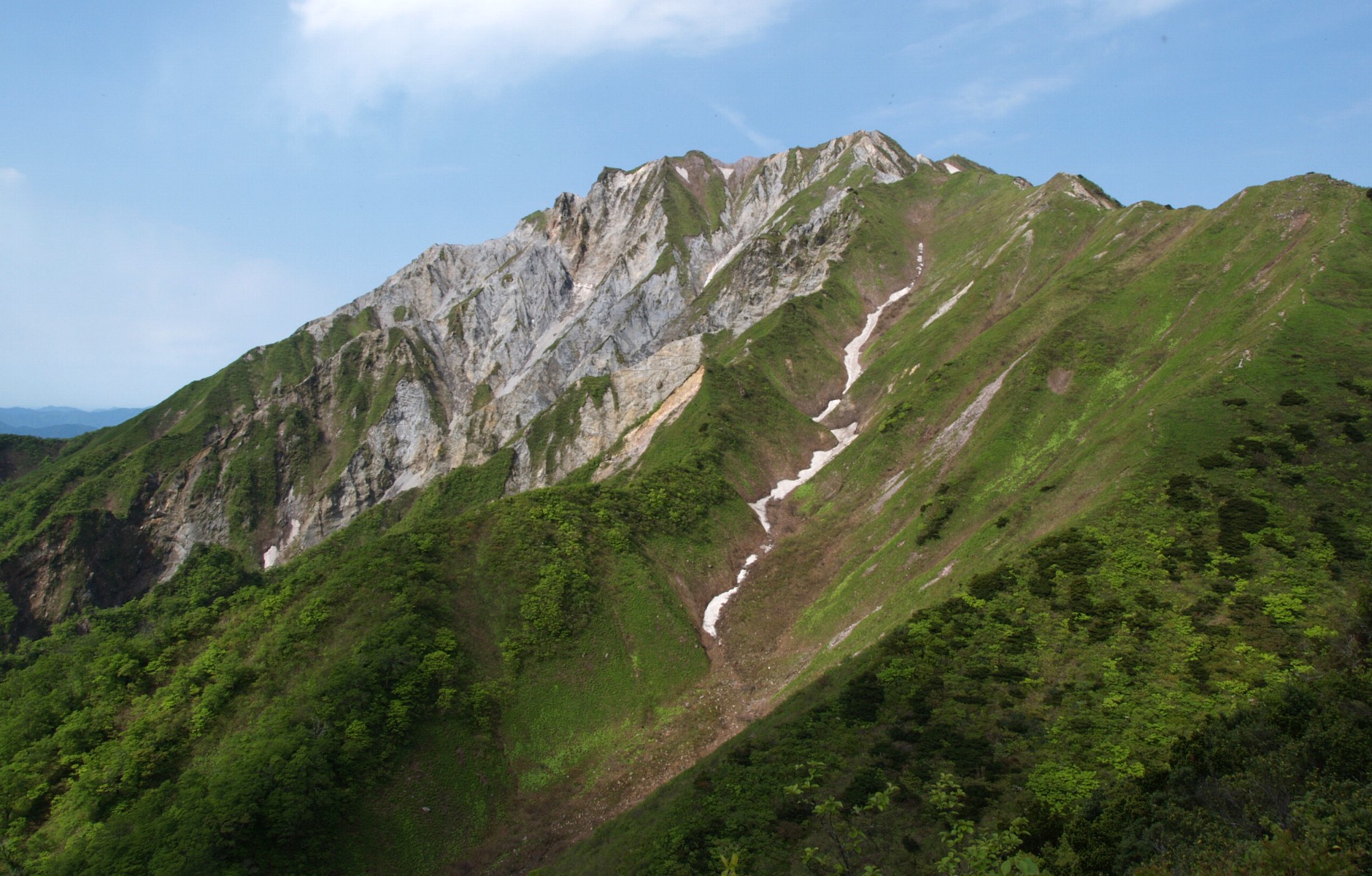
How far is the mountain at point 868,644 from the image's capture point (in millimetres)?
25750

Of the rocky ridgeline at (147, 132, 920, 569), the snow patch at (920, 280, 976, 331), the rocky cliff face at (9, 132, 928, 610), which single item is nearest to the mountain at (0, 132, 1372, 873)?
the snow patch at (920, 280, 976, 331)

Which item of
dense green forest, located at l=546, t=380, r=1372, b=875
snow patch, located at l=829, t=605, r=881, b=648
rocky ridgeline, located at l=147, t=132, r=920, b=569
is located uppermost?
rocky ridgeline, located at l=147, t=132, r=920, b=569

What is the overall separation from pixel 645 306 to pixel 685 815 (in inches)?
6284

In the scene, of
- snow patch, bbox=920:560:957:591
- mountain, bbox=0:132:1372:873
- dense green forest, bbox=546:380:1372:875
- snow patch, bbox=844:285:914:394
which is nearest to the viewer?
dense green forest, bbox=546:380:1372:875

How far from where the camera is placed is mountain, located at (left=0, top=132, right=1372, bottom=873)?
84.5ft

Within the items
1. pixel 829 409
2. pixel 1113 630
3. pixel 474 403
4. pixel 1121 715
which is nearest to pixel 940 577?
pixel 1113 630

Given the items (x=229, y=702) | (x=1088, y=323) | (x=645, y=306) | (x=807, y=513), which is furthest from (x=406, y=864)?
(x=645, y=306)

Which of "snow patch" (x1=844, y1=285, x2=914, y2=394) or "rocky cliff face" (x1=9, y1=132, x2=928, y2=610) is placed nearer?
"snow patch" (x1=844, y1=285, x2=914, y2=394)

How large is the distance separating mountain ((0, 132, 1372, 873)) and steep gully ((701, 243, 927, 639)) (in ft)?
1.88

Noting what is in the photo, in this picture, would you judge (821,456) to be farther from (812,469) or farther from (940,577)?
(940,577)

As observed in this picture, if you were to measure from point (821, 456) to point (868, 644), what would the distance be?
160 feet

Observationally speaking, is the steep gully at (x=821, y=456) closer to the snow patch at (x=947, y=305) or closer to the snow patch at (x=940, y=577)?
the snow patch at (x=947, y=305)

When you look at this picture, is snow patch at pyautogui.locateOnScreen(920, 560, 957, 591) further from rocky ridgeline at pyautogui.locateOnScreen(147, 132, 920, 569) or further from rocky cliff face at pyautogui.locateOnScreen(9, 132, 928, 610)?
rocky ridgeline at pyautogui.locateOnScreen(147, 132, 920, 569)

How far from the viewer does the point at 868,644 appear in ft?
142
